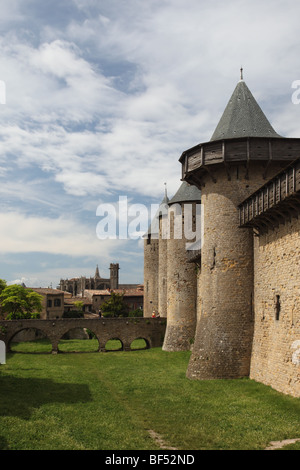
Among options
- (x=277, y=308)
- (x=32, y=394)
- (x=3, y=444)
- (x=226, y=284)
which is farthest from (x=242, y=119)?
(x=3, y=444)

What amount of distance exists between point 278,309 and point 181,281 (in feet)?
47.9

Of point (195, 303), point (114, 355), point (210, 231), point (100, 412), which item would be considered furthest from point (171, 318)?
point (100, 412)

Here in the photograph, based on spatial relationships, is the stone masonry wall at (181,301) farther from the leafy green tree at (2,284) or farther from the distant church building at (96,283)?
the distant church building at (96,283)

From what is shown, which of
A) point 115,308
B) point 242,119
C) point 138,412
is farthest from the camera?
point 115,308

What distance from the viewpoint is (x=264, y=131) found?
19984mm

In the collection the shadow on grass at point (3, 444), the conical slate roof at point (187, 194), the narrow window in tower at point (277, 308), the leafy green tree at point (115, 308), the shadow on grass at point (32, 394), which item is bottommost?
the shadow on grass at point (32, 394)

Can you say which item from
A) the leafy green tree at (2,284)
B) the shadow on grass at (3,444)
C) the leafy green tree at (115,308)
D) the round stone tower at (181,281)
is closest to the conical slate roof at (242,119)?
the round stone tower at (181,281)

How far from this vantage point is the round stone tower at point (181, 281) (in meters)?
30.6

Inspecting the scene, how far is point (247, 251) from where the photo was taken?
63.5ft

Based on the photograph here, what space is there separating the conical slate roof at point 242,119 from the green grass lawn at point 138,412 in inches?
423

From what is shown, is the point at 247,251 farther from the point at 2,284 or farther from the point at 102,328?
the point at 2,284
